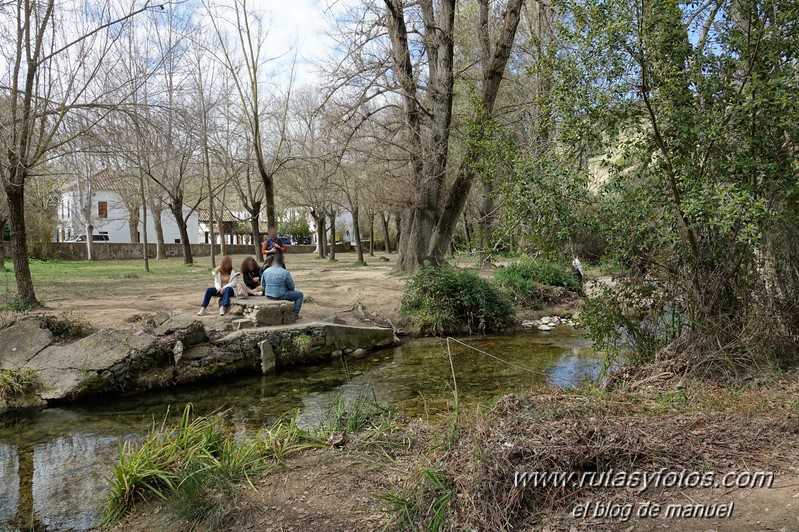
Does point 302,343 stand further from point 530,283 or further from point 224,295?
point 530,283

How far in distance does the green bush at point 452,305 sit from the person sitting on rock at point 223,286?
432cm

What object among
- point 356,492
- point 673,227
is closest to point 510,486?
point 356,492

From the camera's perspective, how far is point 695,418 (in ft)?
13.6

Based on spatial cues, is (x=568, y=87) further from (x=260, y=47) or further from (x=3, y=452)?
(x=260, y=47)

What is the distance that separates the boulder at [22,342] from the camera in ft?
26.5

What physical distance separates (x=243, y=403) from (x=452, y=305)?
21.5 feet

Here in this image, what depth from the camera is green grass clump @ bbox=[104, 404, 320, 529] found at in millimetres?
3840

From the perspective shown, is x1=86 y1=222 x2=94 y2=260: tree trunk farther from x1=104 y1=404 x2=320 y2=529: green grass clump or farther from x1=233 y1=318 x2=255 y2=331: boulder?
x1=104 y1=404 x2=320 y2=529: green grass clump

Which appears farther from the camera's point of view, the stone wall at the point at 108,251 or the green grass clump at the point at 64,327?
the stone wall at the point at 108,251

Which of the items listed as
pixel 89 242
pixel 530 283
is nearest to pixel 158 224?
pixel 89 242

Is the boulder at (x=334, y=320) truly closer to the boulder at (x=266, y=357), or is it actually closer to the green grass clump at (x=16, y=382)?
the boulder at (x=266, y=357)

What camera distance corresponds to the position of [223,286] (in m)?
11.2

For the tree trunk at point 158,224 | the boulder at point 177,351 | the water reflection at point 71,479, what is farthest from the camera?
the tree trunk at point 158,224

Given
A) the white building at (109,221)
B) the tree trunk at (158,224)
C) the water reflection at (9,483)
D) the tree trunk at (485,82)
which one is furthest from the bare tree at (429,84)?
the white building at (109,221)
